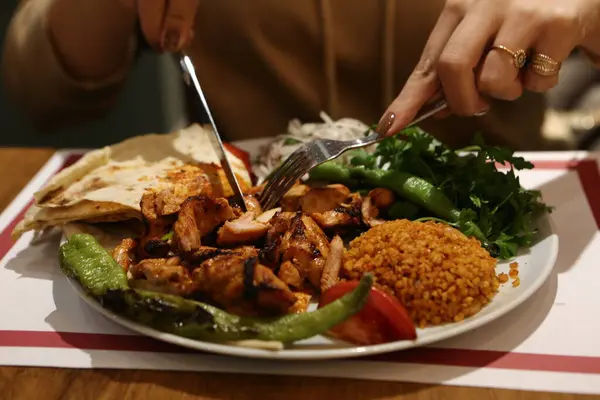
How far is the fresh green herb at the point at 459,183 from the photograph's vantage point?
1.97m

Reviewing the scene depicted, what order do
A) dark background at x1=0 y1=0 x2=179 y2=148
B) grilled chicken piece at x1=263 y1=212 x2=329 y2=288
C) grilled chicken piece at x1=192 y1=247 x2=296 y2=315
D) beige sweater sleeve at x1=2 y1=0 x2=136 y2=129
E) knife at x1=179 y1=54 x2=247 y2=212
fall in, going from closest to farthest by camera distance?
grilled chicken piece at x1=192 y1=247 x2=296 y2=315, grilled chicken piece at x1=263 y1=212 x2=329 y2=288, knife at x1=179 y1=54 x2=247 y2=212, beige sweater sleeve at x1=2 y1=0 x2=136 y2=129, dark background at x1=0 y1=0 x2=179 y2=148

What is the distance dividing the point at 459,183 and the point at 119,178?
4.13 feet

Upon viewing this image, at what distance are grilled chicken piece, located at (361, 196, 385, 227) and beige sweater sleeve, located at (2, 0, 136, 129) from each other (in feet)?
6.18

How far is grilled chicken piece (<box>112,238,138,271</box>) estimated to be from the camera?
1.82 m

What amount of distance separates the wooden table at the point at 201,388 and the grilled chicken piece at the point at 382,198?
0.80 metres

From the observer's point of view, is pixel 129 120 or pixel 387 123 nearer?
pixel 387 123

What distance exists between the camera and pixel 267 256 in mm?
1755

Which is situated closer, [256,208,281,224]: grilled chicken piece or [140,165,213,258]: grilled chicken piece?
[140,165,213,258]: grilled chicken piece

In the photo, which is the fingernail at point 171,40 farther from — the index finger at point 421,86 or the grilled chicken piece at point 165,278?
the grilled chicken piece at point 165,278

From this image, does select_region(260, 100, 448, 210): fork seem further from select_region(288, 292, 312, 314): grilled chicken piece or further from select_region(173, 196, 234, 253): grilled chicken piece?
select_region(288, 292, 312, 314): grilled chicken piece

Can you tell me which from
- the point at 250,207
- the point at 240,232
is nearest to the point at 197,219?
the point at 240,232

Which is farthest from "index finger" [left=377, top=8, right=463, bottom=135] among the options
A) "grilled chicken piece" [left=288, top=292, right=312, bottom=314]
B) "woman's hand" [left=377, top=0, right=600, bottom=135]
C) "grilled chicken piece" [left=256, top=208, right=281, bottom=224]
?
"grilled chicken piece" [left=288, top=292, right=312, bottom=314]

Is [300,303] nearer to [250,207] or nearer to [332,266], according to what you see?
[332,266]

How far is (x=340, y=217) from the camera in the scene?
2014 millimetres
